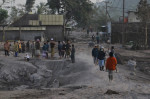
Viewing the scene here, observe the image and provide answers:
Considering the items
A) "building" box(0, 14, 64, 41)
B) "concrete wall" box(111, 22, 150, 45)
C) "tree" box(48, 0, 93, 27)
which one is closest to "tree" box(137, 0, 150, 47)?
"concrete wall" box(111, 22, 150, 45)

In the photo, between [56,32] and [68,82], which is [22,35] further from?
[68,82]

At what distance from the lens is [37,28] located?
134ft

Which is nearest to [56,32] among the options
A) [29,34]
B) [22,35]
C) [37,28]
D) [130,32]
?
[37,28]

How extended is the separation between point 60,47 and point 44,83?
559 centimetres

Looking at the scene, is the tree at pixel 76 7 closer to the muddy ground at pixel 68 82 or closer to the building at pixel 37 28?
the building at pixel 37 28

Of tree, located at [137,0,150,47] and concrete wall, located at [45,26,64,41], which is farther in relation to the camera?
concrete wall, located at [45,26,64,41]

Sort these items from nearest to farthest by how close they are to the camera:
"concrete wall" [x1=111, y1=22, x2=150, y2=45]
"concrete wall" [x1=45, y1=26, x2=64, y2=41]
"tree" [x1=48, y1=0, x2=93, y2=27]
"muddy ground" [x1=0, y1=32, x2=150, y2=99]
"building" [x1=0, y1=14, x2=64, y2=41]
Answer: "muddy ground" [x1=0, y1=32, x2=150, y2=99], "concrete wall" [x1=111, y1=22, x2=150, y2=45], "building" [x1=0, y1=14, x2=64, y2=41], "concrete wall" [x1=45, y1=26, x2=64, y2=41], "tree" [x1=48, y1=0, x2=93, y2=27]

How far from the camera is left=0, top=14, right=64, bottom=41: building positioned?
40750mm

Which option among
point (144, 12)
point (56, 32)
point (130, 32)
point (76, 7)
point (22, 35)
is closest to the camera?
A: point (144, 12)

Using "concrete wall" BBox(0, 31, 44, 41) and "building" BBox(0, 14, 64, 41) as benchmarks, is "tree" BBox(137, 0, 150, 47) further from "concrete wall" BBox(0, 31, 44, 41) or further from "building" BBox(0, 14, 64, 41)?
"concrete wall" BBox(0, 31, 44, 41)

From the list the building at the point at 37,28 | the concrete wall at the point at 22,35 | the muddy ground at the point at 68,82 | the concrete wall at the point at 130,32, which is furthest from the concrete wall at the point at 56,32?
the muddy ground at the point at 68,82

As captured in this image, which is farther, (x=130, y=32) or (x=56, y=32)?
(x=56, y=32)

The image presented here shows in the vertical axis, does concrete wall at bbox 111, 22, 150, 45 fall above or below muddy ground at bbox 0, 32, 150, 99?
above

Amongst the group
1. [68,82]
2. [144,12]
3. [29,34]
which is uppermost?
[144,12]
